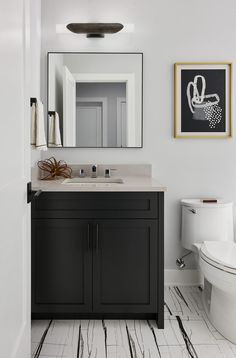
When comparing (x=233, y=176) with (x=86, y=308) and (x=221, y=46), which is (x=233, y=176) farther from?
(x=86, y=308)

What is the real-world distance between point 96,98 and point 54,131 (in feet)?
1.39

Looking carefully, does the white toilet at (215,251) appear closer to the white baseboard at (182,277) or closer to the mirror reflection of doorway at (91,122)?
the white baseboard at (182,277)

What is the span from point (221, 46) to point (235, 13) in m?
0.28

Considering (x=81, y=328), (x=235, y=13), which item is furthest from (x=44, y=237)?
(x=235, y=13)

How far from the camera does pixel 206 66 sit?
9.05ft

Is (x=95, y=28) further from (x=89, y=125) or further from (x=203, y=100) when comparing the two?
(x=203, y=100)

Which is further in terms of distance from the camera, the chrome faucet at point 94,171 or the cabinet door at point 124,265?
the chrome faucet at point 94,171

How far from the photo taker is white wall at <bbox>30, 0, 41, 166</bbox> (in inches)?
98.3

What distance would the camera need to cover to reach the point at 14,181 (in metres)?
1.32

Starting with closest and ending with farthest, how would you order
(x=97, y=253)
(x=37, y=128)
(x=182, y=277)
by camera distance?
(x=97, y=253)
(x=37, y=128)
(x=182, y=277)

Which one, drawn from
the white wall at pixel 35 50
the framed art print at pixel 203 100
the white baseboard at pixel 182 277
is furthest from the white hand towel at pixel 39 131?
the white baseboard at pixel 182 277

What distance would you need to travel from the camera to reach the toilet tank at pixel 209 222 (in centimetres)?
254

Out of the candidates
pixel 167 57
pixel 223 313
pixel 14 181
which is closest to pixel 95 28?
pixel 167 57

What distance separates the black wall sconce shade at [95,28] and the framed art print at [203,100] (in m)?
0.57
